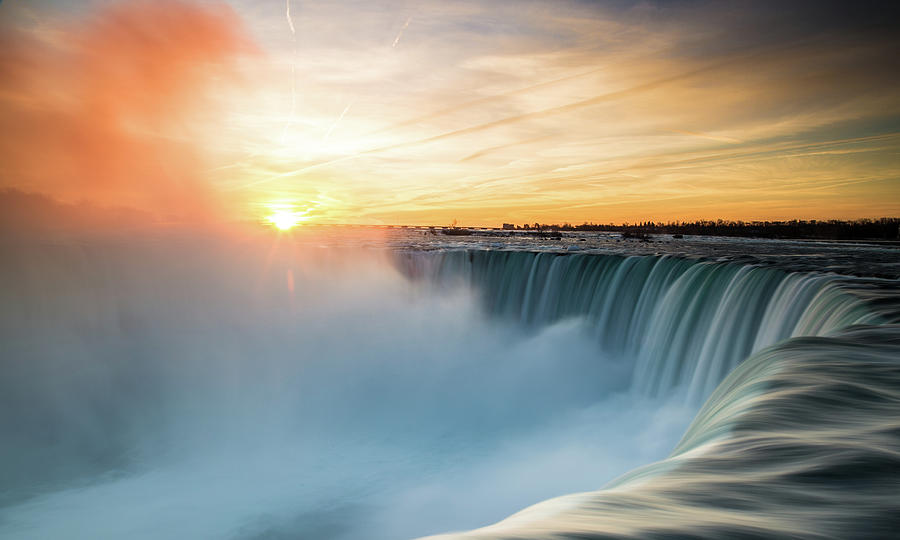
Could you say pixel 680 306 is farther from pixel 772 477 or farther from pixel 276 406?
pixel 276 406

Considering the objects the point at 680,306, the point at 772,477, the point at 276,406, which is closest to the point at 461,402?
the point at 276,406

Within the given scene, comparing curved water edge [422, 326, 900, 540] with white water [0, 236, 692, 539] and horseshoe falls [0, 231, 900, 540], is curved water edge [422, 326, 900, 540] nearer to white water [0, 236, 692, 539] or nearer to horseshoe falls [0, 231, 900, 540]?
horseshoe falls [0, 231, 900, 540]

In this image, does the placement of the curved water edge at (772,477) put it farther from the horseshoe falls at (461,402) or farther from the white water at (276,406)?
the white water at (276,406)

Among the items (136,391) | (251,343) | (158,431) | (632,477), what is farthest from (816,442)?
(251,343)

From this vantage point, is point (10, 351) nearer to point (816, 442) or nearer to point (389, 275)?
point (389, 275)

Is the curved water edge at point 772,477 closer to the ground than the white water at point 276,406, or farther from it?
farther from it

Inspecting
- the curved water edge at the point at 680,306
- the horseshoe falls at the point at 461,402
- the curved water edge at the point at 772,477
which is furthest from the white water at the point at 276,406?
the curved water edge at the point at 772,477
